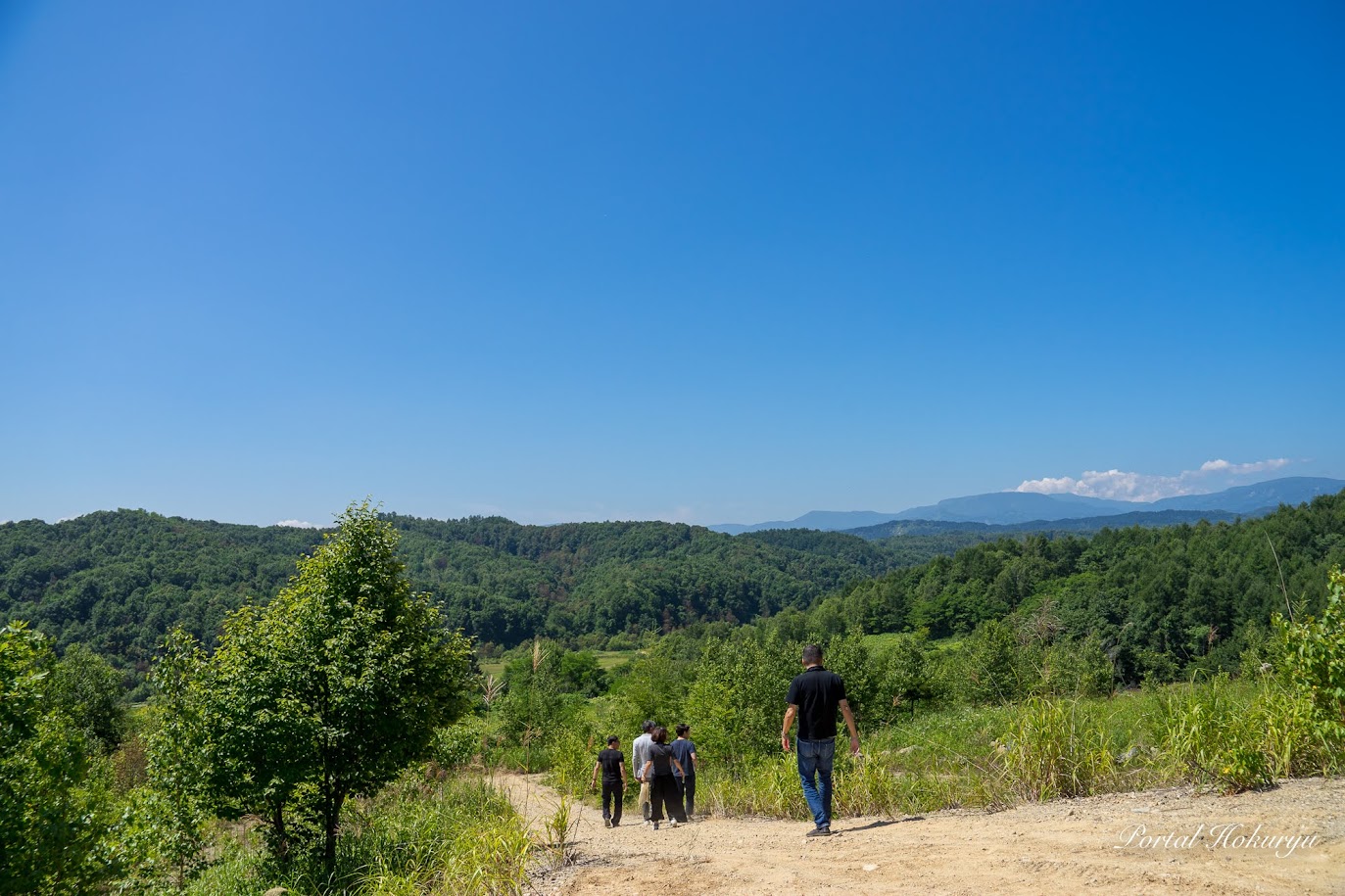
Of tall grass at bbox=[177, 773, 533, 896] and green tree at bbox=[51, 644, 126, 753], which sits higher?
tall grass at bbox=[177, 773, 533, 896]

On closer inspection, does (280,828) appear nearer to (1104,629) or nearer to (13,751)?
(13,751)

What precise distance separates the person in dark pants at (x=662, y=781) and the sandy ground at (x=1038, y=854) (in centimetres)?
330

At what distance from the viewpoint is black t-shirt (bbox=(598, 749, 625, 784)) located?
→ 37.6 ft

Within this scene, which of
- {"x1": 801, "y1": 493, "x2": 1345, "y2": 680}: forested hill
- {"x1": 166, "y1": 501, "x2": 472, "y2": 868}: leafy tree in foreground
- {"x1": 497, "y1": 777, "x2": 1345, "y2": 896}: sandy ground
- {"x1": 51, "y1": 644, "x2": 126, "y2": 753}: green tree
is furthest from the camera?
{"x1": 801, "y1": 493, "x2": 1345, "y2": 680}: forested hill

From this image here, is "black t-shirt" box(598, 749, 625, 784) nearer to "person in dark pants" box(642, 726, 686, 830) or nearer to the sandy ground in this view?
"person in dark pants" box(642, 726, 686, 830)

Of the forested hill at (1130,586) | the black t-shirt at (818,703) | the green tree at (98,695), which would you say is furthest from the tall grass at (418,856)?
the forested hill at (1130,586)

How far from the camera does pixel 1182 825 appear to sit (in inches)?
205

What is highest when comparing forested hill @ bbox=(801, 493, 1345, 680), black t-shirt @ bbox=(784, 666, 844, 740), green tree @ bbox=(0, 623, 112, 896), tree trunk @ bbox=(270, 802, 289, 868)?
black t-shirt @ bbox=(784, 666, 844, 740)

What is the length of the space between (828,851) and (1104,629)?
63063 mm

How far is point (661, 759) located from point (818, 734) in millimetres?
4384

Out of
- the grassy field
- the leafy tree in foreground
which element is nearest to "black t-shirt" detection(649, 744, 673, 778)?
the leafy tree in foreground

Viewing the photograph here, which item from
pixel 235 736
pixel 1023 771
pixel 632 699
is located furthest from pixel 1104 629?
pixel 235 736

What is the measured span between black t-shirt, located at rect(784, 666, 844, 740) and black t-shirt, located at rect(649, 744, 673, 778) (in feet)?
13.9

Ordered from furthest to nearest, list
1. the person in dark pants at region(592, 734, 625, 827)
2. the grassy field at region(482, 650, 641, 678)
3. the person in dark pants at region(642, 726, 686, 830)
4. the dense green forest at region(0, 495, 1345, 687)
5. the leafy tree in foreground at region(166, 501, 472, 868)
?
the grassy field at region(482, 650, 641, 678)
the dense green forest at region(0, 495, 1345, 687)
the person in dark pants at region(592, 734, 625, 827)
the person in dark pants at region(642, 726, 686, 830)
the leafy tree in foreground at region(166, 501, 472, 868)
